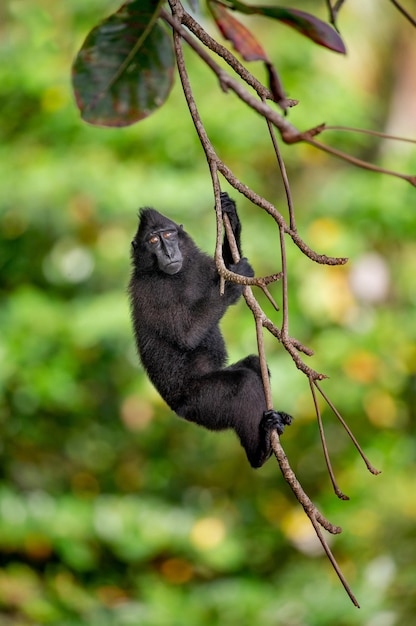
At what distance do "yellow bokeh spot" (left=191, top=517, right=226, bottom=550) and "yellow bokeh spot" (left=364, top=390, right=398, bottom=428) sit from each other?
1.58 m

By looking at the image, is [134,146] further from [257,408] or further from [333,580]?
[257,408]

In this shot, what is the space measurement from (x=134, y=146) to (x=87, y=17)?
1045 millimetres

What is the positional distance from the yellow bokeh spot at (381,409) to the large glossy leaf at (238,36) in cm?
623

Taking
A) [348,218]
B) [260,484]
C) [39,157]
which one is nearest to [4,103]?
[39,157]

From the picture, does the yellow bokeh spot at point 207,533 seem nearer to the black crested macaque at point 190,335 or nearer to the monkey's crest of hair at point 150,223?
the black crested macaque at point 190,335

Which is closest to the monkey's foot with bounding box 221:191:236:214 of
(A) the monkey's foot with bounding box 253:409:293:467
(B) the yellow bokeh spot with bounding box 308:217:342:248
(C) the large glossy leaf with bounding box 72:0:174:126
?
(A) the monkey's foot with bounding box 253:409:293:467

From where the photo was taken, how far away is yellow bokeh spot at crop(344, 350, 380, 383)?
7.27 metres

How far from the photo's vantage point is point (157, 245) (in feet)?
11.1

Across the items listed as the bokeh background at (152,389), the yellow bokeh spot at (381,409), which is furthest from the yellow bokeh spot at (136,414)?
the yellow bokeh spot at (381,409)

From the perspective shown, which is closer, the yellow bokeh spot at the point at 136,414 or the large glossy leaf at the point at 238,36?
the large glossy leaf at the point at 238,36

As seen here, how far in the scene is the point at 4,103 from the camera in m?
7.43

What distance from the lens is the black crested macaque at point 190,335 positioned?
3.13 m

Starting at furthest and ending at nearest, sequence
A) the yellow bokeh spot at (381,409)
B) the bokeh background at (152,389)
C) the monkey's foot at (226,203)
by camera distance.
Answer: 1. the yellow bokeh spot at (381,409)
2. the bokeh background at (152,389)
3. the monkey's foot at (226,203)

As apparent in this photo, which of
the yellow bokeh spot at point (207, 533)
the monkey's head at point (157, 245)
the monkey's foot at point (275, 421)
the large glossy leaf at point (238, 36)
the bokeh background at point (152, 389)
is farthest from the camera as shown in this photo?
the yellow bokeh spot at point (207, 533)
